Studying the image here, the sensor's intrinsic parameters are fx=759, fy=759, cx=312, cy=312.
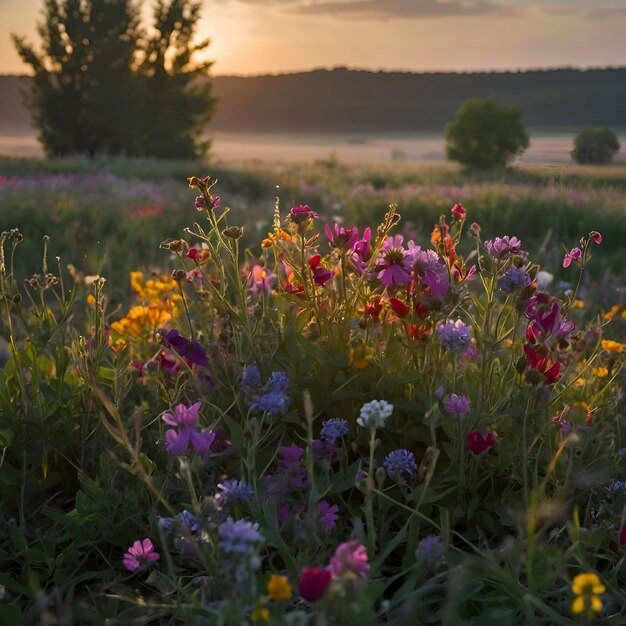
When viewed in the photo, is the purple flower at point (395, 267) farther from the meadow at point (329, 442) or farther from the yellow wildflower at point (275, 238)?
the yellow wildflower at point (275, 238)

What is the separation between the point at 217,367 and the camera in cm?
231

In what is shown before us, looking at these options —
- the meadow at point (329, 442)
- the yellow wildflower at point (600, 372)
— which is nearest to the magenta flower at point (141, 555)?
the meadow at point (329, 442)

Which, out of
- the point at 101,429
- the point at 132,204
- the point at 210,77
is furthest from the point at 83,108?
the point at 101,429

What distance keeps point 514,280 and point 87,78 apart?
33151 millimetres

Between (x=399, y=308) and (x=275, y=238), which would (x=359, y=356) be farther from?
(x=275, y=238)

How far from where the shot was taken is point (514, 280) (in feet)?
6.43

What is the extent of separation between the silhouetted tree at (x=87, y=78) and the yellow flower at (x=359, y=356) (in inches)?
1221

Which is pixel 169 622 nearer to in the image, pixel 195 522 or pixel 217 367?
pixel 195 522

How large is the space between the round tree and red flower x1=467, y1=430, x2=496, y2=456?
37.6 m

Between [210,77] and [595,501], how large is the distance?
114 feet

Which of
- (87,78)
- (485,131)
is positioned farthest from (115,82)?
(485,131)

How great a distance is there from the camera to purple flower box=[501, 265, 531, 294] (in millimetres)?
1955

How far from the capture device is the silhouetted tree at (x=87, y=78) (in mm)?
31406

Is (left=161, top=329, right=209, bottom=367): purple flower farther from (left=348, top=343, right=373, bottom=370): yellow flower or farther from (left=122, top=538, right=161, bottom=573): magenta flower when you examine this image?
(left=122, top=538, right=161, bottom=573): magenta flower
